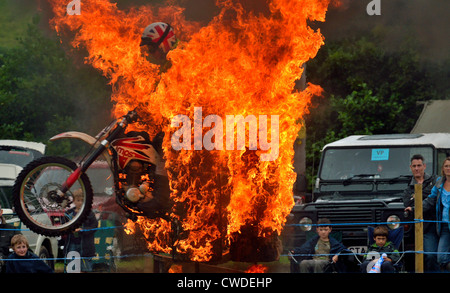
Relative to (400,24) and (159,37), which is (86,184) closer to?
(159,37)

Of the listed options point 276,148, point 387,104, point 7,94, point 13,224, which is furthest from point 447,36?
point 7,94

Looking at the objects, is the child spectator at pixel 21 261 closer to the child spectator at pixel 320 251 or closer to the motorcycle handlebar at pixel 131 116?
the motorcycle handlebar at pixel 131 116

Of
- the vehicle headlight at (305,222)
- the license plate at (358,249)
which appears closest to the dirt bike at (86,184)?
Answer: the vehicle headlight at (305,222)

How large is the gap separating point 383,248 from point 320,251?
83cm

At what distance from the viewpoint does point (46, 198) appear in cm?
948

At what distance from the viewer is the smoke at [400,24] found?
16.2 m

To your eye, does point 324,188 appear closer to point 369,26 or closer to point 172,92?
point 172,92

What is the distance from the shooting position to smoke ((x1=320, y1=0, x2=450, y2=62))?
16250 mm

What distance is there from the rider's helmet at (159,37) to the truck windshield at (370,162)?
3.74 metres

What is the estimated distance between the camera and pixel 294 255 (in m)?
10.2

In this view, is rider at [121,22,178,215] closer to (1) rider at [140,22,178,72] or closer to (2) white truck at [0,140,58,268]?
(1) rider at [140,22,178,72]

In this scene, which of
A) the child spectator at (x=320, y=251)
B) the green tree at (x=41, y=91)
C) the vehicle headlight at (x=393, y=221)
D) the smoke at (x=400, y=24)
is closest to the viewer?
the child spectator at (x=320, y=251)

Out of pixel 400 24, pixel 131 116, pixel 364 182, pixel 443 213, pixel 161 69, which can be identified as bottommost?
pixel 443 213

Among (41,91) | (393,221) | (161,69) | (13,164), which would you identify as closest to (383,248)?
(393,221)
